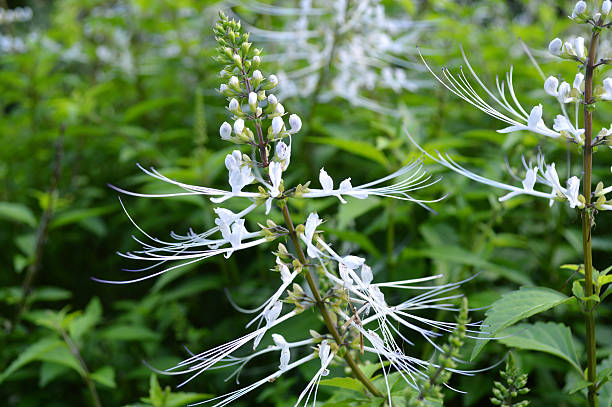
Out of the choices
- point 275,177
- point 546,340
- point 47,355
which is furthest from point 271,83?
point 47,355

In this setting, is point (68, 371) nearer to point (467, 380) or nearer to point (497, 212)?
point (467, 380)

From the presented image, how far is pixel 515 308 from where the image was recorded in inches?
57.2

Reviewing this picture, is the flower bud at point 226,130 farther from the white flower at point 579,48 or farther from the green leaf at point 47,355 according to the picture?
the green leaf at point 47,355

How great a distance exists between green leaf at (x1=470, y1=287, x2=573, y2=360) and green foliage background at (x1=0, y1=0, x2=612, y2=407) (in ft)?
0.36

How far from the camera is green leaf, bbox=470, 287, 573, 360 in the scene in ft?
4.51

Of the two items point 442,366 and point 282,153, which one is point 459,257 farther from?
point 282,153

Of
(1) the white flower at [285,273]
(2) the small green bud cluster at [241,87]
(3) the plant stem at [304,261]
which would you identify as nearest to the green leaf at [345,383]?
(3) the plant stem at [304,261]

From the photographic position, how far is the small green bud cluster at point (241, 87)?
1.31 meters

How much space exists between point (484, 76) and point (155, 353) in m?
3.03

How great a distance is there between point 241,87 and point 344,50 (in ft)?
8.06

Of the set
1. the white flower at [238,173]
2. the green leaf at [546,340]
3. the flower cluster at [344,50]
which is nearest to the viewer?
the white flower at [238,173]

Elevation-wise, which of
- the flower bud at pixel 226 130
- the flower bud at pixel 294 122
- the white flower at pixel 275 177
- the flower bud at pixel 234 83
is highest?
the flower bud at pixel 234 83

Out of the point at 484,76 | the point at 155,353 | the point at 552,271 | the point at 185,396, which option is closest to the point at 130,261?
the point at 155,353

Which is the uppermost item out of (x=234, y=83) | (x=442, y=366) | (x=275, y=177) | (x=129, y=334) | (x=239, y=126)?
(x=234, y=83)
